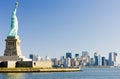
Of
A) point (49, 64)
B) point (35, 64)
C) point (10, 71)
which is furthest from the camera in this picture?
point (49, 64)

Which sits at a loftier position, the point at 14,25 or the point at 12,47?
the point at 14,25

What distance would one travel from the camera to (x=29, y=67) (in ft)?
437

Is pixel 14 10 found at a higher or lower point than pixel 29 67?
higher

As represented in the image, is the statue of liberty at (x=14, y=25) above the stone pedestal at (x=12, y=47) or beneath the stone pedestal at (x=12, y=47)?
above

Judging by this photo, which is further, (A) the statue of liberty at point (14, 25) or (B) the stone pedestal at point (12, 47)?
(A) the statue of liberty at point (14, 25)

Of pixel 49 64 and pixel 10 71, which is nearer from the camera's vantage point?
pixel 10 71

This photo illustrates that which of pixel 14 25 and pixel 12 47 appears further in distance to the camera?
pixel 14 25

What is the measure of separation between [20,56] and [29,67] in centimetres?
757

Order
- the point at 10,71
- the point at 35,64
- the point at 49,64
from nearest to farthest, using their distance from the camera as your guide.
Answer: the point at 10,71
the point at 35,64
the point at 49,64

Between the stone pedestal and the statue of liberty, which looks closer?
the stone pedestal

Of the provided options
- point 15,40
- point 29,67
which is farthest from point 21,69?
point 15,40

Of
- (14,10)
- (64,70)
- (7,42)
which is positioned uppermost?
(14,10)

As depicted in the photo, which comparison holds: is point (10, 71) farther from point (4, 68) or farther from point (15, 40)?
point (15, 40)

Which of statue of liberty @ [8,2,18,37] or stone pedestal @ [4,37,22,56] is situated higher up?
statue of liberty @ [8,2,18,37]
